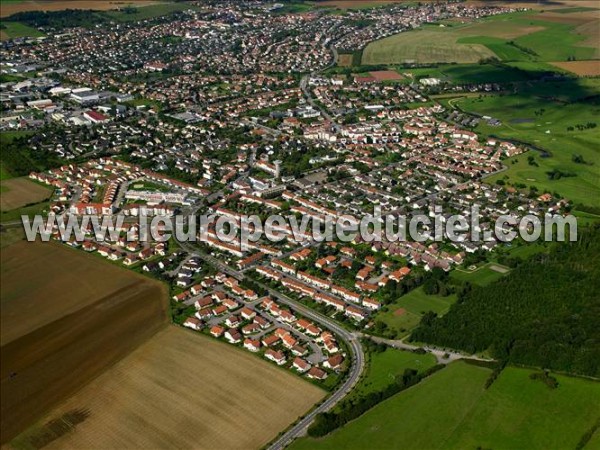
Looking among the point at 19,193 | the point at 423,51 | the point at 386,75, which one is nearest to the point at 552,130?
the point at 386,75

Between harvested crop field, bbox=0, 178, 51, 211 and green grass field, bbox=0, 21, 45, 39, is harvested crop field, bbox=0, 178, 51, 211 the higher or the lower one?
the lower one

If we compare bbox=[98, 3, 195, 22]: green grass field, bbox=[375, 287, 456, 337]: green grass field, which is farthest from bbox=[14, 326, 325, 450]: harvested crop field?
bbox=[98, 3, 195, 22]: green grass field

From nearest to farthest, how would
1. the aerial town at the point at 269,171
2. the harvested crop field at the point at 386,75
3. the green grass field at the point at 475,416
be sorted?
the green grass field at the point at 475,416 < the aerial town at the point at 269,171 < the harvested crop field at the point at 386,75

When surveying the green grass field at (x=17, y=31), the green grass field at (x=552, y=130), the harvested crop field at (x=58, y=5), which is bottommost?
the green grass field at (x=552, y=130)

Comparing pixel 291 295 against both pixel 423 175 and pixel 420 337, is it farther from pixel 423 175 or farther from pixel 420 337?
pixel 423 175

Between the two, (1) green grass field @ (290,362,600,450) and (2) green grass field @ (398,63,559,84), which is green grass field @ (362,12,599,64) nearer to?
(2) green grass field @ (398,63,559,84)

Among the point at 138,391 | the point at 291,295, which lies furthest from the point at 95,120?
the point at 138,391

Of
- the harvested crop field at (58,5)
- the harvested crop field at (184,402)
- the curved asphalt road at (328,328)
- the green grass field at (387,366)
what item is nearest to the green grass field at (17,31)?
the harvested crop field at (58,5)

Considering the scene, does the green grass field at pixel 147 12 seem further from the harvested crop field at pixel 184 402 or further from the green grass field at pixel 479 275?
the harvested crop field at pixel 184 402
